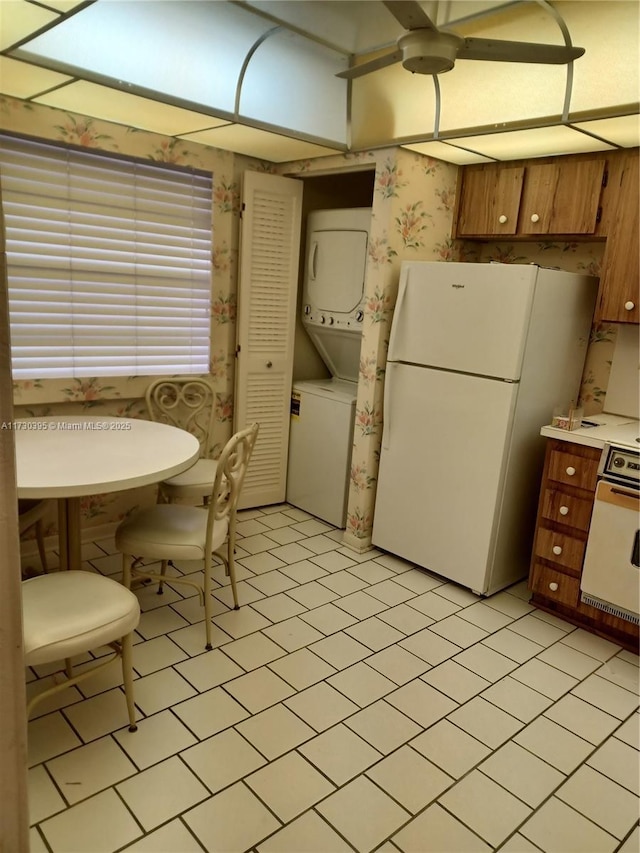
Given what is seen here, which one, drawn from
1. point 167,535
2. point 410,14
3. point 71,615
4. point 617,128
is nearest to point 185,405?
point 167,535

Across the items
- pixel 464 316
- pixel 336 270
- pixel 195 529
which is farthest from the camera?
pixel 336 270

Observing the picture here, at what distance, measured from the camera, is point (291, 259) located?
3693mm

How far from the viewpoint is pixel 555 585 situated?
9.25 feet

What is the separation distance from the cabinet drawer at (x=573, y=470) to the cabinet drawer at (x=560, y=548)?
0.27m

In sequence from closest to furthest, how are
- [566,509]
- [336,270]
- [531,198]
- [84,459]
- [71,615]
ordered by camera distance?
[71,615] → [84,459] → [566,509] → [531,198] → [336,270]

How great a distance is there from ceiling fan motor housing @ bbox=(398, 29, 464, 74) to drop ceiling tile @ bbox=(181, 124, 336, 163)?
4.28 ft

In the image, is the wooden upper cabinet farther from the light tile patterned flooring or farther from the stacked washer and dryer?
the light tile patterned flooring

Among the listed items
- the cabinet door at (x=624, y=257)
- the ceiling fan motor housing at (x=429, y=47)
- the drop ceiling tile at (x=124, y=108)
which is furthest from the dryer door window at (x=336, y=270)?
the ceiling fan motor housing at (x=429, y=47)

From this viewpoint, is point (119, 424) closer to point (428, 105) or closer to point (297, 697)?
point (297, 697)

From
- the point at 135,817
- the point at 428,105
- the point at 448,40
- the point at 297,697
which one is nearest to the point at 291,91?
the point at 428,105

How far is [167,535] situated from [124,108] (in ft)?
6.22

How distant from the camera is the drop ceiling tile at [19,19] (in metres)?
1.84

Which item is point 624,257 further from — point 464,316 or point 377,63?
point 377,63

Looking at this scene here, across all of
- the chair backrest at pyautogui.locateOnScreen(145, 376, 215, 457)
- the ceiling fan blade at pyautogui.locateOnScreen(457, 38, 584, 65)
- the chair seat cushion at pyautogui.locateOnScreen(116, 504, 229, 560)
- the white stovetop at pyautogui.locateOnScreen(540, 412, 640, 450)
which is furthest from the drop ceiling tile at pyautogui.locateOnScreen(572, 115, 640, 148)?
the chair backrest at pyautogui.locateOnScreen(145, 376, 215, 457)
